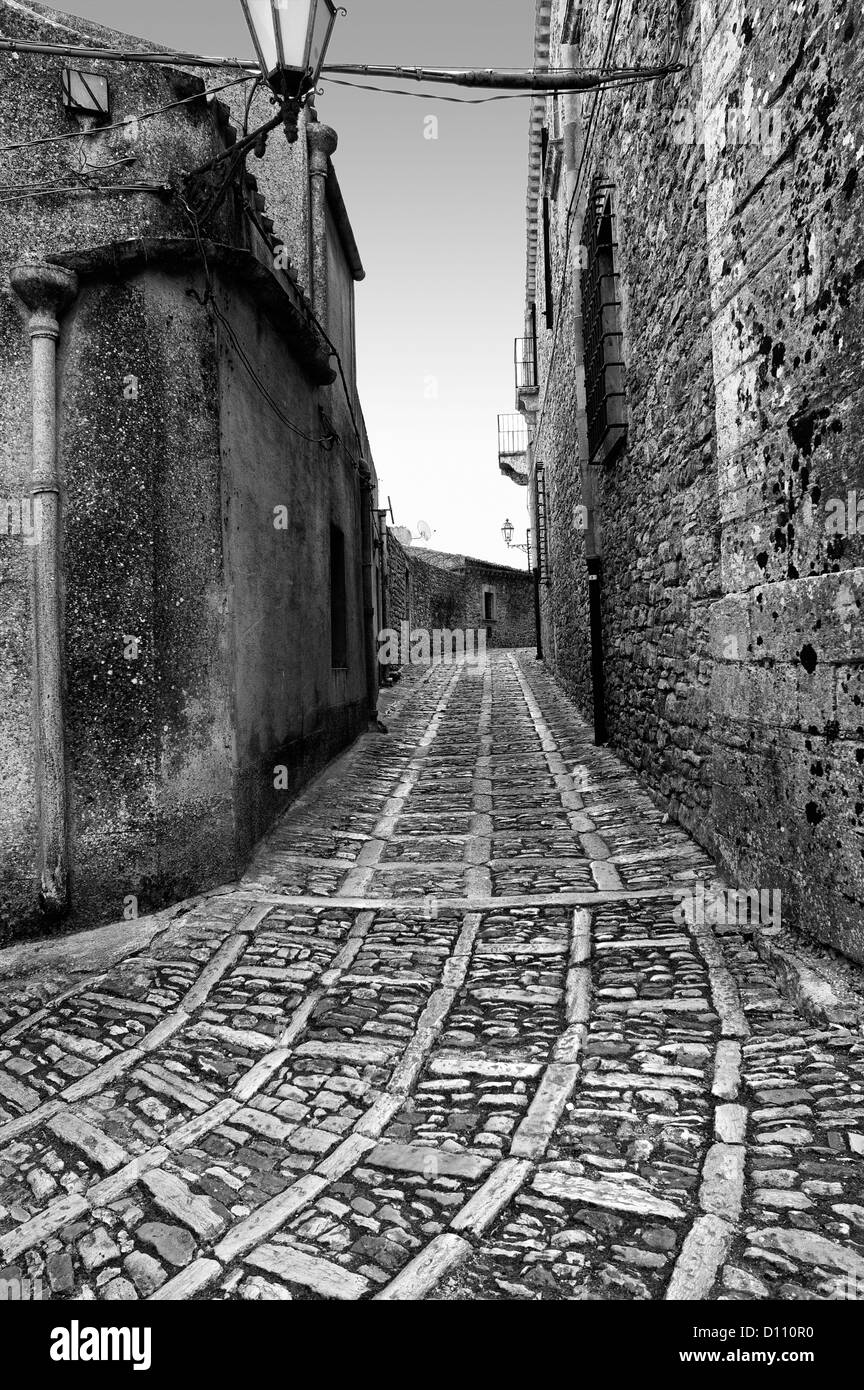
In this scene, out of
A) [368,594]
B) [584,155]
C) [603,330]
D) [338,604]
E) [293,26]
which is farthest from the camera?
[368,594]

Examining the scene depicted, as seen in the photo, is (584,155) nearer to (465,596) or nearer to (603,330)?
(603,330)

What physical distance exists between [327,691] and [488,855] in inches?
122

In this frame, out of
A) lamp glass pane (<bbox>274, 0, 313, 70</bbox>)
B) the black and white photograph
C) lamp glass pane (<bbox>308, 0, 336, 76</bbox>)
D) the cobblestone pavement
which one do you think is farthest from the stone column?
the cobblestone pavement

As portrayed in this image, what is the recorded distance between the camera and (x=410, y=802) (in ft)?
21.5

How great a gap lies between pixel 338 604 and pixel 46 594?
471 centimetres

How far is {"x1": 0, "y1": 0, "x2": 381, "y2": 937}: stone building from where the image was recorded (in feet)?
13.8

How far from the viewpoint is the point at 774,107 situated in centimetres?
324

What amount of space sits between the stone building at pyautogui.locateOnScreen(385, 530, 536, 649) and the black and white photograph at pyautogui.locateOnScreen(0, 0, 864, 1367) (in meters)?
12.9

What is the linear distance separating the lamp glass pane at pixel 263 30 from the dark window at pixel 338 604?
537 cm

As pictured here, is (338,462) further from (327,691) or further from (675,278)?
(675,278)

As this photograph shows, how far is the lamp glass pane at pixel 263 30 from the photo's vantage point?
9.98ft

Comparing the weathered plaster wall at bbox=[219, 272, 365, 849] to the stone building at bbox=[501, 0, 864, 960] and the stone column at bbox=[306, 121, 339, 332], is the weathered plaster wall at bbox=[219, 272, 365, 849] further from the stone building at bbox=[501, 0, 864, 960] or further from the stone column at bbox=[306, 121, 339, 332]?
the stone building at bbox=[501, 0, 864, 960]

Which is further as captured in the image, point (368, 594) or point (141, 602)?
point (368, 594)

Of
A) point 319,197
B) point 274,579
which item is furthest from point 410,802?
point 319,197
